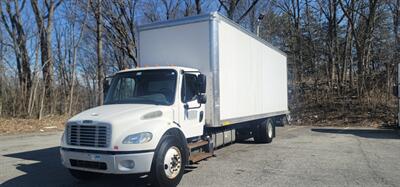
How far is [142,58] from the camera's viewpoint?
1052 centimetres

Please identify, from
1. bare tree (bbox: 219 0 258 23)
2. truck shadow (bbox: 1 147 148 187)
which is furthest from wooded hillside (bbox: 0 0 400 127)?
truck shadow (bbox: 1 147 148 187)

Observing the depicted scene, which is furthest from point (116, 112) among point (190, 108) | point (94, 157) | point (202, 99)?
point (202, 99)

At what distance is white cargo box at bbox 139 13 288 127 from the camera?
31.1 ft

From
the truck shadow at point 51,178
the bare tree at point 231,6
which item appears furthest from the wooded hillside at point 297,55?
the truck shadow at point 51,178

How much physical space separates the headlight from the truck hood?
0.39 m

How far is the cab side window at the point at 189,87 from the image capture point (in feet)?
28.3

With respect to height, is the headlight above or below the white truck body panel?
below

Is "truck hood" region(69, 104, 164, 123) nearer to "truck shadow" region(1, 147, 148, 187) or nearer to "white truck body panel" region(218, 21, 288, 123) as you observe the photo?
"truck shadow" region(1, 147, 148, 187)

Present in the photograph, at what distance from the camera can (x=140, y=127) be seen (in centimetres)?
714

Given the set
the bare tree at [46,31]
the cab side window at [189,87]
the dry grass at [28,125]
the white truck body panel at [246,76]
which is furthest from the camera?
the bare tree at [46,31]

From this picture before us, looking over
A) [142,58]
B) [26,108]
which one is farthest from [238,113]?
[26,108]

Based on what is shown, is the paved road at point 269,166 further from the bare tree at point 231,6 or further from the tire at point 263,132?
the bare tree at point 231,6

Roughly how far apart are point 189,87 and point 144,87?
1021 mm

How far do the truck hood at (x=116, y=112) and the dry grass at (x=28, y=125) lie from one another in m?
13.7
